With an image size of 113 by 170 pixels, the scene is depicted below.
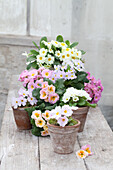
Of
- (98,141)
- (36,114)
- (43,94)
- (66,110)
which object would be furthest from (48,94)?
(98,141)

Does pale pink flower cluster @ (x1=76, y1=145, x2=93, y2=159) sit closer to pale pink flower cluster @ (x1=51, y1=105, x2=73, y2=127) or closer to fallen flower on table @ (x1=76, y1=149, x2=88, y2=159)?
fallen flower on table @ (x1=76, y1=149, x2=88, y2=159)

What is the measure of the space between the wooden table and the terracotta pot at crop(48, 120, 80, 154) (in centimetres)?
3

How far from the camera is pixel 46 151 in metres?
1.35

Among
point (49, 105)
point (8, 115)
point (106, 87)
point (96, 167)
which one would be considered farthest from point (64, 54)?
point (106, 87)

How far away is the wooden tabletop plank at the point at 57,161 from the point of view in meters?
1.20

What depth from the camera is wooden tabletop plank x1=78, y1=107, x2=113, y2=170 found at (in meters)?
1.23

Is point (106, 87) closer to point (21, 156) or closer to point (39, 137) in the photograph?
point (39, 137)

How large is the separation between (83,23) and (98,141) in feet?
5.30

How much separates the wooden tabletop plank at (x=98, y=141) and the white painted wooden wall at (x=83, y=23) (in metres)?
0.80

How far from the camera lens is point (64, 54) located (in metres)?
1.79

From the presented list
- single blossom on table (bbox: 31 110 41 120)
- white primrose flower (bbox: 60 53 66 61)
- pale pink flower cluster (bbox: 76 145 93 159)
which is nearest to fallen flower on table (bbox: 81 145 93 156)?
pale pink flower cluster (bbox: 76 145 93 159)

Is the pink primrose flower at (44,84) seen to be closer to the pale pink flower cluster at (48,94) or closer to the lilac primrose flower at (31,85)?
the pale pink flower cluster at (48,94)

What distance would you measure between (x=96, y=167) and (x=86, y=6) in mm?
1876

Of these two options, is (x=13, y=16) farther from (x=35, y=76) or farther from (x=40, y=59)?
(x=35, y=76)
